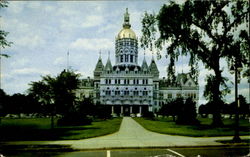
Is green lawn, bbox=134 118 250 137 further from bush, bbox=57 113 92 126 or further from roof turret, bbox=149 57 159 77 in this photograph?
roof turret, bbox=149 57 159 77

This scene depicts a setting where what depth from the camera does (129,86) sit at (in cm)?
11369

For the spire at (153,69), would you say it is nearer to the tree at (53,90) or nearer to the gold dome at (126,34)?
the gold dome at (126,34)

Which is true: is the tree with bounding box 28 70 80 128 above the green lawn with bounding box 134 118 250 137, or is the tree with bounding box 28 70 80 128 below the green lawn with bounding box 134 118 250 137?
above

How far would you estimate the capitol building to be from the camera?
4446 inches

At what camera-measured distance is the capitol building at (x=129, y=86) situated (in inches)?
4446

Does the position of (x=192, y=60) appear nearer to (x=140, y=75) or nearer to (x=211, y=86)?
(x=211, y=86)

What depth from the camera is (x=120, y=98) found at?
4439 inches

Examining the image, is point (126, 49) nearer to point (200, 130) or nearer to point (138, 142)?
point (200, 130)

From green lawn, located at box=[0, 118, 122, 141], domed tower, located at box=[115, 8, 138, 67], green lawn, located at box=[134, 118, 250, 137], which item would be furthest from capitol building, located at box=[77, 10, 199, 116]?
green lawn, located at box=[0, 118, 122, 141]

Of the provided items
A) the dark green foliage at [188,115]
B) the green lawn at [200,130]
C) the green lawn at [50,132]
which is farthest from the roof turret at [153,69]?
the green lawn at [50,132]

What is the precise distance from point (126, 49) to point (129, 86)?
1924 cm

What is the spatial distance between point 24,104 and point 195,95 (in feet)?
240

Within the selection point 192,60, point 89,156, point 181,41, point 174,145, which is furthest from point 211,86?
point 89,156

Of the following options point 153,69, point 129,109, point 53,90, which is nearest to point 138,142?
point 53,90
